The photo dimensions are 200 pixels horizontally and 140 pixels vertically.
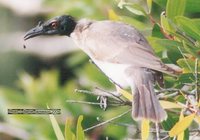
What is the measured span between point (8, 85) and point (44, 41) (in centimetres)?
61

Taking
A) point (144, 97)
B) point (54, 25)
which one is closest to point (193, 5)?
point (144, 97)

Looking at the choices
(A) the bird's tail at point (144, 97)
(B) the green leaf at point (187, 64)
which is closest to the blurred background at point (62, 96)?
(A) the bird's tail at point (144, 97)

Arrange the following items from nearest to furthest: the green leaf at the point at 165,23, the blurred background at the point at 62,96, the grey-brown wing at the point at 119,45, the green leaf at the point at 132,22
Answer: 1. the green leaf at the point at 165,23
2. the grey-brown wing at the point at 119,45
3. the green leaf at the point at 132,22
4. the blurred background at the point at 62,96

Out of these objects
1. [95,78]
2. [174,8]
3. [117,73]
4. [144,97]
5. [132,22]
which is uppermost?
[95,78]

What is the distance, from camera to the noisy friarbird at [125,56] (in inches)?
129

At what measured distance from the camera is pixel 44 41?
8.71 metres

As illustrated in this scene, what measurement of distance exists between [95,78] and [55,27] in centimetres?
140

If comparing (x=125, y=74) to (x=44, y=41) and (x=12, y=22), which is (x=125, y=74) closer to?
(x=44, y=41)

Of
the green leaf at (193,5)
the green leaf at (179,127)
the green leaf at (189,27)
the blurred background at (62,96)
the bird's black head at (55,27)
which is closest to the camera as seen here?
the green leaf at (179,127)

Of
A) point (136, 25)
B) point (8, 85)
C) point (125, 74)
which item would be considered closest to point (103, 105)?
point (125, 74)

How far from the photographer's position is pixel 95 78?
5375mm

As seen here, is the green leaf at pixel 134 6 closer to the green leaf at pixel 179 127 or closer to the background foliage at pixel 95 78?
the background foliage at pixel 95 78

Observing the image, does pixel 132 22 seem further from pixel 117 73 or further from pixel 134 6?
pixel 134 6

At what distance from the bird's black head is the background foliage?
0.86 feet
